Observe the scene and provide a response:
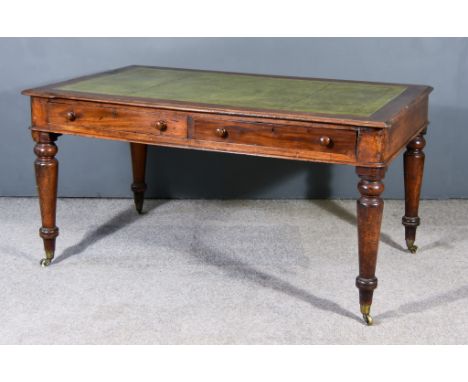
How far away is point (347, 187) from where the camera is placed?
4.71 m

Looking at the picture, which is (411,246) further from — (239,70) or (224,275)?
(239,70)

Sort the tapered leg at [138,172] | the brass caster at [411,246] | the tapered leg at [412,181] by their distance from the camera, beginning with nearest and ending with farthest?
the tapered leg at [412,181]
the brass caster at [411,246]
the tapered leg at [138,172]

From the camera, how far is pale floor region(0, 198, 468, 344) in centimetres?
324

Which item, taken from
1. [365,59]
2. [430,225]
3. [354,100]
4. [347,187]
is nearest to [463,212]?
[430,225]

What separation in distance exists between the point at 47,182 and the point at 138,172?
2.71 ft

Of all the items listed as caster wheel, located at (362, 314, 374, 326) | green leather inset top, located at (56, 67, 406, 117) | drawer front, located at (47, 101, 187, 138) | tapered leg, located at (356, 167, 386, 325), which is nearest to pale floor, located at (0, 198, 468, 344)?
caster wheel, located at (362, 314, 374, 326)

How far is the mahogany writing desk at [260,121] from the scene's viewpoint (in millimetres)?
3117

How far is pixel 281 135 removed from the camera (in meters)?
3.21

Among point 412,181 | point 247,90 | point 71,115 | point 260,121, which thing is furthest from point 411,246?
point 71,115

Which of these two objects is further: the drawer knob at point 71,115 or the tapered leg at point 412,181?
the tapered leg at point 412,181

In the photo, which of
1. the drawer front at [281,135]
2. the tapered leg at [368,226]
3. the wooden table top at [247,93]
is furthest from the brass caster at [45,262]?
the tapered leg at [368,226]

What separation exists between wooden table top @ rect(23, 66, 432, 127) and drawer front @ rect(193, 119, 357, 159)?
0.05 m

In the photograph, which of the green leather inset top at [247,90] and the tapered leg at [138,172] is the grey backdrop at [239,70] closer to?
the tapered leg at [138,172]

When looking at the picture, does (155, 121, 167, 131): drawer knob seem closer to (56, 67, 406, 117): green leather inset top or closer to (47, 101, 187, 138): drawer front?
(47, 101, 187, 138): drawer front
